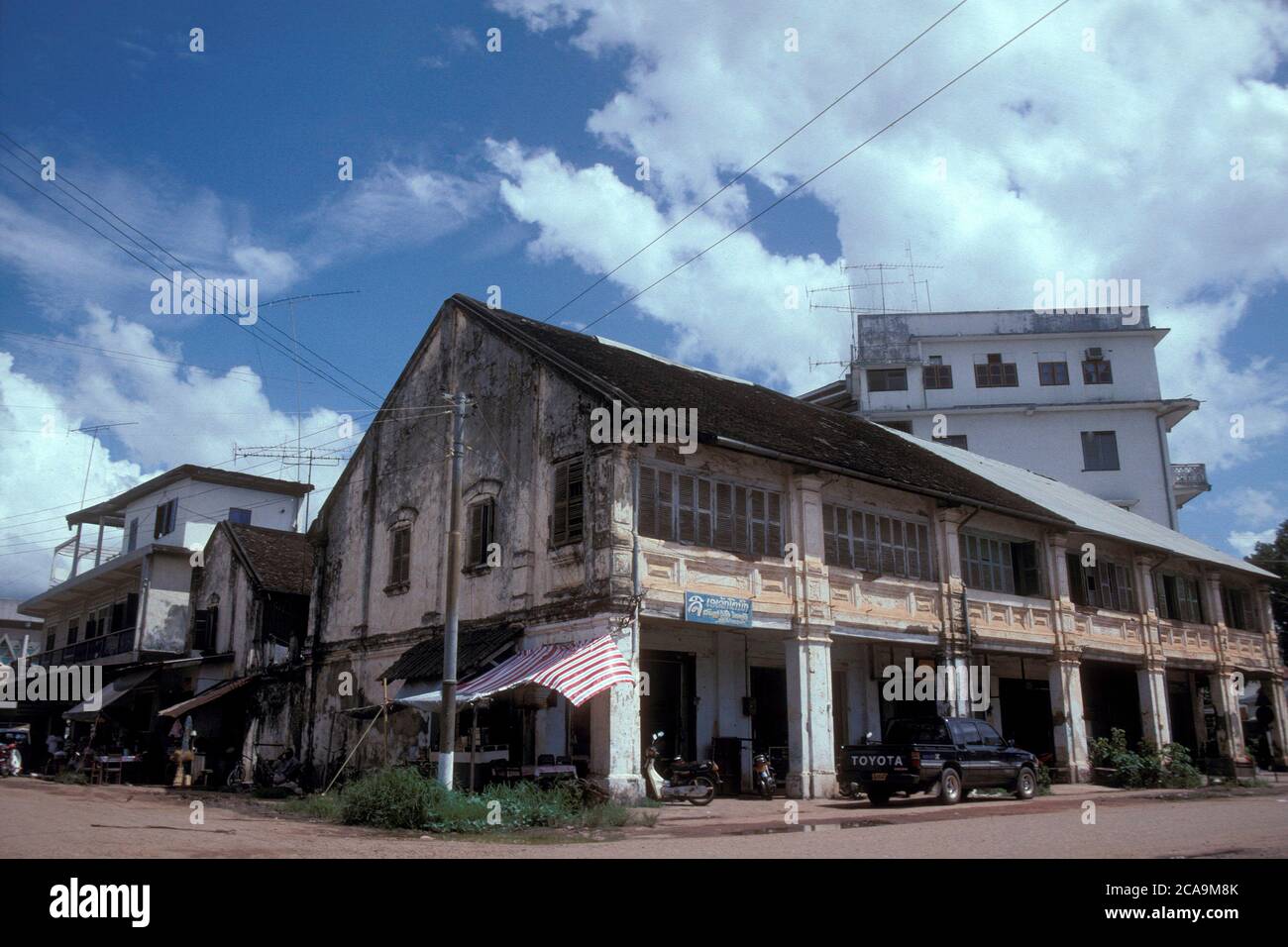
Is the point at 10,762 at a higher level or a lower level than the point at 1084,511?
lower

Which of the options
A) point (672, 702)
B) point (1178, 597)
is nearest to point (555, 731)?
point (672, 702)

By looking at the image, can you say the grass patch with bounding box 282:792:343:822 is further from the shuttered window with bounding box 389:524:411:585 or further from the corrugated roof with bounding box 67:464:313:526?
the corrugated roof with bounding box 67:464:313:526

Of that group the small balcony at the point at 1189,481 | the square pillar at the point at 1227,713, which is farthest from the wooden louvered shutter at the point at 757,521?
the small balcony at the point at 1189,481

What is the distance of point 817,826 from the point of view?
1462 cm

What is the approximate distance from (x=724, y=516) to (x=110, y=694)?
22.6 meters

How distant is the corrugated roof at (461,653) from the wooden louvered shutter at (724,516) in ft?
13.8

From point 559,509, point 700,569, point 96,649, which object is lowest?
point 96,649

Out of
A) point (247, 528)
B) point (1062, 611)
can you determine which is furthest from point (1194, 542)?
point (247, 528)

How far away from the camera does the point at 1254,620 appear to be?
35406 millimetres

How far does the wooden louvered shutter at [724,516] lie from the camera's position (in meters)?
19.3

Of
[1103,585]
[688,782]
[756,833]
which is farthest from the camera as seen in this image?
[1103,585]

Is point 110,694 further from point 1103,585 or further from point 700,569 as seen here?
point 1103,585
